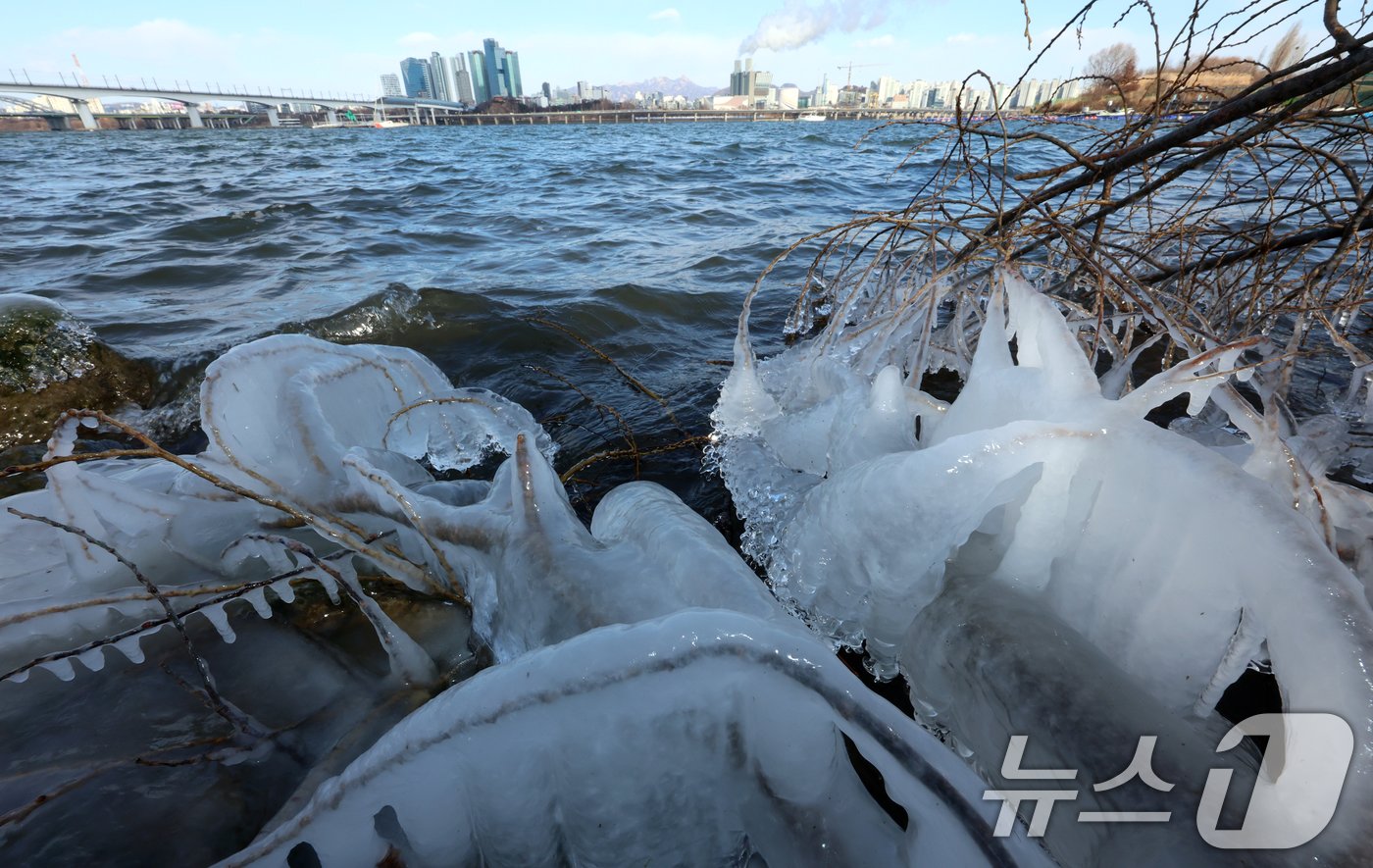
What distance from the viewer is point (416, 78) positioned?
14625 cm

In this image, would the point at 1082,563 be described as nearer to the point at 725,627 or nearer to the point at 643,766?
the point at 725,627

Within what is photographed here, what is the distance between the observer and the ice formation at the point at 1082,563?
1.00m

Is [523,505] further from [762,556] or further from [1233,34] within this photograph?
[1233,34]

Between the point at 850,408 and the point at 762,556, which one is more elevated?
the point at 850,408

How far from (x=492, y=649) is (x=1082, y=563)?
1594 mm

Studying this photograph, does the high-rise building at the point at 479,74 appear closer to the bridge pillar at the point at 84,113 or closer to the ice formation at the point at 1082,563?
the bridge pillar at the point at 84,113

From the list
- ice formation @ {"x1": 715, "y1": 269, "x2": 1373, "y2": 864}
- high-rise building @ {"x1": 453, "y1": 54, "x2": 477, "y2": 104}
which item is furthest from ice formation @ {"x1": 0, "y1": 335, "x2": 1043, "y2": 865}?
high-rise building @ {"x1": 453, "y1": 54, "x2": 477, "y2": 104}

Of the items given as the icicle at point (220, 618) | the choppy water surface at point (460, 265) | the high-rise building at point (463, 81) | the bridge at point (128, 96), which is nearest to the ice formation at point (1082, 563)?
the icicle at point (220, 618)

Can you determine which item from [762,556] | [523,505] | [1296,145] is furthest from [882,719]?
[1296,145]

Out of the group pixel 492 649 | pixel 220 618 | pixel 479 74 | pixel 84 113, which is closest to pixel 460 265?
pixel 220 618

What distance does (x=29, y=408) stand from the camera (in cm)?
334

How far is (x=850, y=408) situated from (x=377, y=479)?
1707 millimetres

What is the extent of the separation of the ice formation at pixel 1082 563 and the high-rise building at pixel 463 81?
158 m

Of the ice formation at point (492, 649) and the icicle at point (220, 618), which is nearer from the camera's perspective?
the ice formation at point (492, 649)
